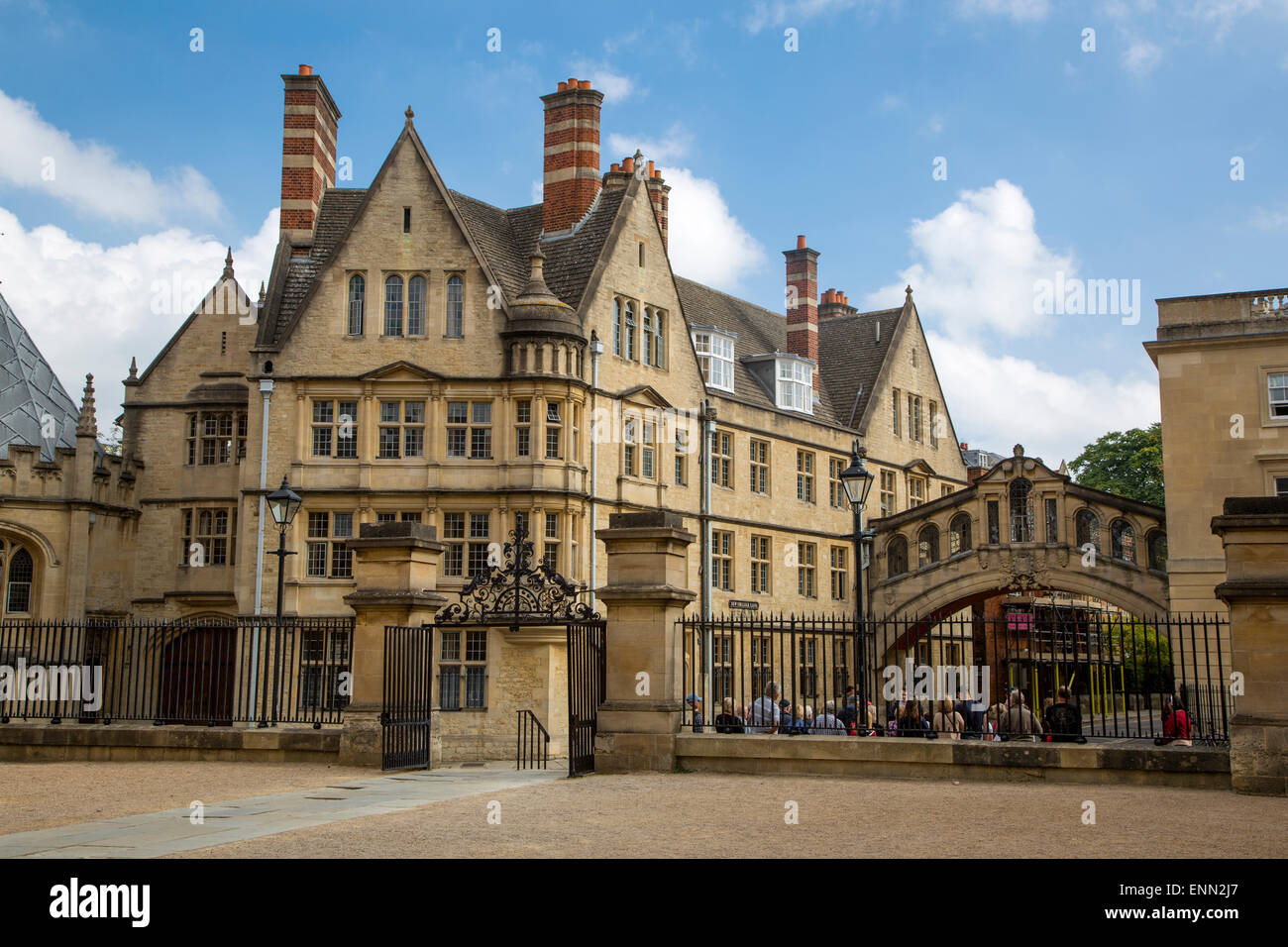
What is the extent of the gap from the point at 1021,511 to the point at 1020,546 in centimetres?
108

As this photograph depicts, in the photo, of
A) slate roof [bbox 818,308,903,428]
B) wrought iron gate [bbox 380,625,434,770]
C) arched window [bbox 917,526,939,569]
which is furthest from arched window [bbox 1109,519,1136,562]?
wrought iron gate [bbox 380,625,434,770]

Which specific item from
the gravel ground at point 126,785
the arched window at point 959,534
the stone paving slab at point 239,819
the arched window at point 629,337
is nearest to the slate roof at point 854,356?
the arched window at point 959,534

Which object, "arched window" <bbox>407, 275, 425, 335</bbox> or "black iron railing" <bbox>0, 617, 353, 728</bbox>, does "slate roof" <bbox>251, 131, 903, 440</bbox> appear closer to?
"arched window" <bbox>407, 275, 425, 335</bbox>

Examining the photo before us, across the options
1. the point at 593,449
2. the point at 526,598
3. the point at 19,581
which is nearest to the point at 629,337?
the point at 593,449

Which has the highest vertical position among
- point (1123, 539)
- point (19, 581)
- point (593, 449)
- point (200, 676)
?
point (593, 449)

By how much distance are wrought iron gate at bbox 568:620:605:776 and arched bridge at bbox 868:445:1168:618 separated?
2129cm

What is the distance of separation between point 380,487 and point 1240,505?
2111 centimetres

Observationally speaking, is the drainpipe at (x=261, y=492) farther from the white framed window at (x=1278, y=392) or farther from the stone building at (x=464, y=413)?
the white framed window at (x=1278, y=392)

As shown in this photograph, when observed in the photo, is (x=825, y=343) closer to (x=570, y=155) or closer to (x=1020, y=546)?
(x=1020, y=546)

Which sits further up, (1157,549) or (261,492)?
(261,492)

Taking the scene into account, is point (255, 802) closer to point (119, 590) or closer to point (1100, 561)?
point (119, 590)

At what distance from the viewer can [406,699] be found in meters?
17.8

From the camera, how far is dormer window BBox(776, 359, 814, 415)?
4259 cm

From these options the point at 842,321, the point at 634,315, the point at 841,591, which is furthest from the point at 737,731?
the point at 842,321
